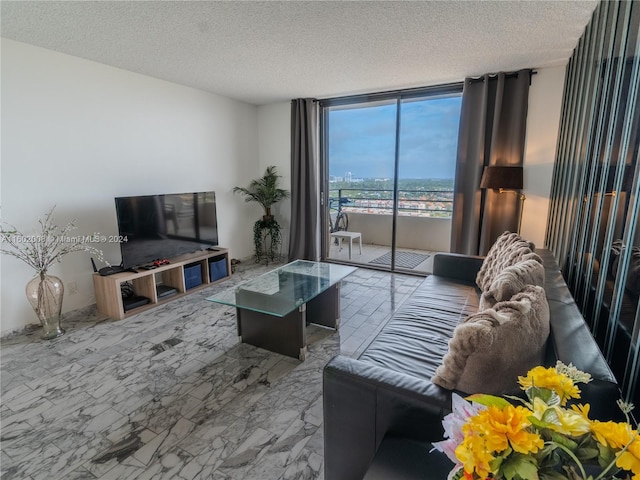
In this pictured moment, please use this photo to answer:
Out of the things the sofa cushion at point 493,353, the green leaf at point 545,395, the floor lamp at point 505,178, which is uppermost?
the floor lamp at point 505,178

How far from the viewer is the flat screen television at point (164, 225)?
10.5ft

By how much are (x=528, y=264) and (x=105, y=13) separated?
3.08 m

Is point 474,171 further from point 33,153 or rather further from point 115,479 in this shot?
point 33,153

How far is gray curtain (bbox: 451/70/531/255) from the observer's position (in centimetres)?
347

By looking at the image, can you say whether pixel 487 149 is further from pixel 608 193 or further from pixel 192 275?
pixel 192 275

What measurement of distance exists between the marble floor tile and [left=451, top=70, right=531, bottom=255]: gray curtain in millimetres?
1717

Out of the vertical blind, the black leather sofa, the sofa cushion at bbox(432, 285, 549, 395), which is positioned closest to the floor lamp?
the vertical blind

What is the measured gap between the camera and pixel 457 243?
397cm

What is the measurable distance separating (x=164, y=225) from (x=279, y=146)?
7.43 feet

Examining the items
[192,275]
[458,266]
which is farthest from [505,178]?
[192,275]

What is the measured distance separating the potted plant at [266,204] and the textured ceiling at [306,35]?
1627mm

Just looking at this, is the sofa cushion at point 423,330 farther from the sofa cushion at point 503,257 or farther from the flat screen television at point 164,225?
the flat screen television at point 164,225

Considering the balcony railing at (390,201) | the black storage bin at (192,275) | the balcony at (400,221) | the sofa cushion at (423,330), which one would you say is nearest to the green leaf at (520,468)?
the sofa cushion at (423,330)

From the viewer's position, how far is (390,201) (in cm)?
616
